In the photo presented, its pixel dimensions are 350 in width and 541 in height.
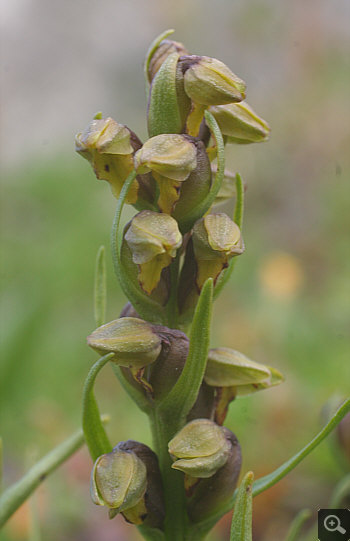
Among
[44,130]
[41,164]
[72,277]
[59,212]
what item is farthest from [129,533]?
[44,130]

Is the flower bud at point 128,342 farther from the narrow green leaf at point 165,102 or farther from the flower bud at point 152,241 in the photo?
the narrow green leaf at point 165,102

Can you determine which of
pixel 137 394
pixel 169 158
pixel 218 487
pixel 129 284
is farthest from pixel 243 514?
pixel 169 158

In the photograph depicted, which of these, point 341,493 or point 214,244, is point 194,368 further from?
point 341,493

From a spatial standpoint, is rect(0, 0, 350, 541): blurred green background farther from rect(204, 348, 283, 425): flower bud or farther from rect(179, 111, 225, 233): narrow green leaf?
rect(179, 111, 225, 233): narrow green leaf

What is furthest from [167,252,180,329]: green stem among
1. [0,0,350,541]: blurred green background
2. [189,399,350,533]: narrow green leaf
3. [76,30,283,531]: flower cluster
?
[0,0,350,541]: blurred green background

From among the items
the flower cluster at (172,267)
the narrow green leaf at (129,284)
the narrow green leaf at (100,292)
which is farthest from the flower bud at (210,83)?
the narrow green leaf at (100,292)

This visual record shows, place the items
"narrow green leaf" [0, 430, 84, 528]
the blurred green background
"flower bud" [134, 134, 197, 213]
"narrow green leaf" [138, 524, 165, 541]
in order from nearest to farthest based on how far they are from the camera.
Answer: "flower bud" [134, 134, 197, 213] → "narrow green leaf" [138, 524, 165, 541] → "narrow green leaf" [0, 430, 84, 528] → the blurred green background
